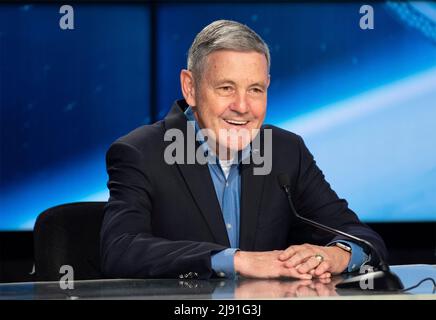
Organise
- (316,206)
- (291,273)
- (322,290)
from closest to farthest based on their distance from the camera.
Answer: (322,290), (291,273), (316,206)

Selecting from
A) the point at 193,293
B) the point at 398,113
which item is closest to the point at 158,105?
the point at 398,113

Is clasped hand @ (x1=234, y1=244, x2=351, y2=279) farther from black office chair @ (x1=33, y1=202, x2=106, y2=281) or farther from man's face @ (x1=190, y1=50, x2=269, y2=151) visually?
black office chair @ (x1=33, y1=202, x2=106, y2=281)

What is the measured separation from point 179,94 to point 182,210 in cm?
232

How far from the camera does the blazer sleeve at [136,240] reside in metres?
2.42

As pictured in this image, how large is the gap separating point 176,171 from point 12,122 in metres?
2.41

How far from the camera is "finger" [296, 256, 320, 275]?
2.40m

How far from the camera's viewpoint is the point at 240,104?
8.99 ft

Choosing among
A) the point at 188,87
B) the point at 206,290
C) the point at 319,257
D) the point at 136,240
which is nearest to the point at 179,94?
the point at 188,87

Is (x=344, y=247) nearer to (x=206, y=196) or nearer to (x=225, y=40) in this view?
(x=206, y=196)

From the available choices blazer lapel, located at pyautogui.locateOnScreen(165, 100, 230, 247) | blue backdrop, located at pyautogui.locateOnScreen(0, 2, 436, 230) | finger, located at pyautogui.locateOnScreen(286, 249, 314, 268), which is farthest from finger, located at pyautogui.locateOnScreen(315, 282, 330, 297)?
blue backdrop, located at pyautogui.locateOnScreen(0, 2, 436, 230)

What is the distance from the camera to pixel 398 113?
4969mm

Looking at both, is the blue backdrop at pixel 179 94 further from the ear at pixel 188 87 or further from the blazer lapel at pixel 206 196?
the blazer lapel at pixel 206 196

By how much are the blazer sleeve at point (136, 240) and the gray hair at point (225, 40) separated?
0.37 meters
